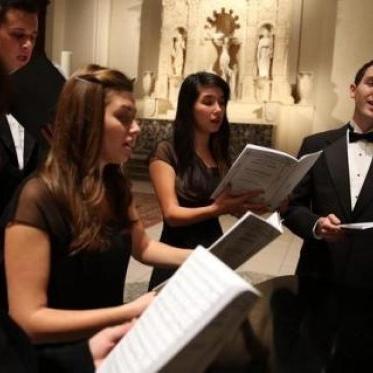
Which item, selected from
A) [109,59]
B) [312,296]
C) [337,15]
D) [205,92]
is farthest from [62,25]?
[312,296]

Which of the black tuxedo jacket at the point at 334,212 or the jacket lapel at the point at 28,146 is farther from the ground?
the jacket lapel at the point at 28,146

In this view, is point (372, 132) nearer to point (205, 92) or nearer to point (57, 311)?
point (205, 92)

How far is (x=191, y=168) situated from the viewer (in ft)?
7.28

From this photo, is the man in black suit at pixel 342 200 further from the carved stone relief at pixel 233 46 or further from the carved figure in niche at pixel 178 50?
the carved figure in niche at pixel 178 50

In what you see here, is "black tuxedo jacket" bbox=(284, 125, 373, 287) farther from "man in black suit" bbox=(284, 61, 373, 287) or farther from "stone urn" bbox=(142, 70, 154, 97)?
"stone urn" bbox=(142, 70, 154, 97)

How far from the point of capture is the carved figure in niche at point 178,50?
10102mm

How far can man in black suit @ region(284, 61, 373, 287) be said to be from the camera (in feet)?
6.93

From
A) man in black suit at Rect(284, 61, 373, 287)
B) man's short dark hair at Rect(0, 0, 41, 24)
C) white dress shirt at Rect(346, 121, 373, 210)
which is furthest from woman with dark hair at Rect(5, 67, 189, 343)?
white dress shirt at Rect(346, 121, 373, 210)

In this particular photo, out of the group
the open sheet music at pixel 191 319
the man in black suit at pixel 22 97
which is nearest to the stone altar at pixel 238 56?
the man in black suit at pixel 22 97

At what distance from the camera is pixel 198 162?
88.2 inches

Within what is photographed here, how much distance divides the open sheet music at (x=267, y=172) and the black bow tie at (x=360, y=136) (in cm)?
42

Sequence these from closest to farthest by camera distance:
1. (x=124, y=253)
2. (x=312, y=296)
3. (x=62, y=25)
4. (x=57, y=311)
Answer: (x=57, y=311), (x=124, y=253), (x=312, y=296), (x=62, y=25)

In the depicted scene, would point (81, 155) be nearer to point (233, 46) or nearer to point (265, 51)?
point (265, 51)

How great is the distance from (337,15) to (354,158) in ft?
25.5
